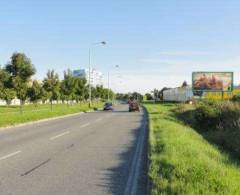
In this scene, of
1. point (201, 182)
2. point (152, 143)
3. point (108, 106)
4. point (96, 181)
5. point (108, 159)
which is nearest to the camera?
point (201, 182)

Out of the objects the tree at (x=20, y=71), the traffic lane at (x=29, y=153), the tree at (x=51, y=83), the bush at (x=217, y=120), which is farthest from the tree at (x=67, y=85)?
the traffic lane at (x=29, y=153)

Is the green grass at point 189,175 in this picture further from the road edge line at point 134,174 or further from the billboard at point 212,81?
the billboard at point 212,81

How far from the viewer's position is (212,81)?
6750 centimetres

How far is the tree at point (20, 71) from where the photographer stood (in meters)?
37.5

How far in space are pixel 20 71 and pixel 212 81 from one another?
38.3 meters

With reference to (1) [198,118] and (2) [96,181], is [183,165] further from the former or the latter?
(1) [198,118]

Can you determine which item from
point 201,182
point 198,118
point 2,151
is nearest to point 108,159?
point 2,151

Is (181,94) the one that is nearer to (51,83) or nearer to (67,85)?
(67,85)

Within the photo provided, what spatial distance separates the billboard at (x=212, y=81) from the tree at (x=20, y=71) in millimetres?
35621

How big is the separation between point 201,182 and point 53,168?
4242 mm

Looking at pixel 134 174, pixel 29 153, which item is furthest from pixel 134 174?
pixel 29 153

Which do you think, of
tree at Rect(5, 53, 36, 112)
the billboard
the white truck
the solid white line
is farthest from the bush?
the white truck

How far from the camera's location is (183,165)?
9.31m

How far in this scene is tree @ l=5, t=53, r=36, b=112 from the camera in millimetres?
37503
